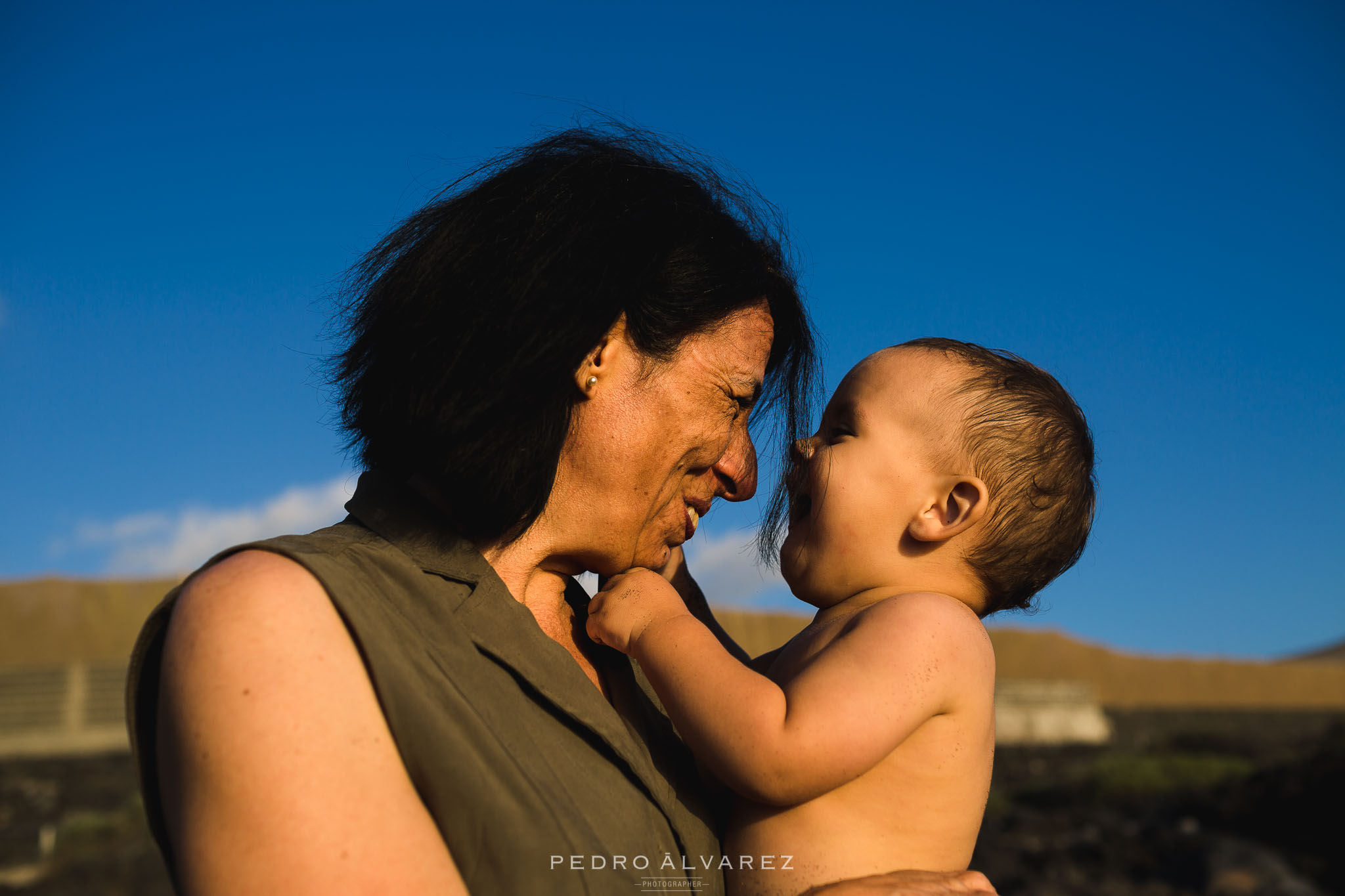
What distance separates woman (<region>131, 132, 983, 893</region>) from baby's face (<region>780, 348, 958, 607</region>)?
0.74ft

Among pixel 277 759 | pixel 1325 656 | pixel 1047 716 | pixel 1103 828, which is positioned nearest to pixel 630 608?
pixel 277 759

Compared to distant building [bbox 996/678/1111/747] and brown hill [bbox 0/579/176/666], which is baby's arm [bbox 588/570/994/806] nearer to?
distant building [bbox 996/678/1111/747]

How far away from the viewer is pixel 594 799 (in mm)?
1616

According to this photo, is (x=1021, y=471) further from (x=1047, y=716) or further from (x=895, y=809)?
(x=1047, y=716)

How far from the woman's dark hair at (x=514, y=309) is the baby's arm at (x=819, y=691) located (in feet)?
1.50

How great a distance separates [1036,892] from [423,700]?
373 inches

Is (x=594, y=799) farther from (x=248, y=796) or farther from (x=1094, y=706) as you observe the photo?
(x=1094, y=706)

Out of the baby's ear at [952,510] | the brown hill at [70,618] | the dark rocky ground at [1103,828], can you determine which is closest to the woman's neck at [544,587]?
the baby's ear at [952,510]

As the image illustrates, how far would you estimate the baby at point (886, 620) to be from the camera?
6.04ft

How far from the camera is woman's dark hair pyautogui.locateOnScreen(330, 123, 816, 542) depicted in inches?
73.6

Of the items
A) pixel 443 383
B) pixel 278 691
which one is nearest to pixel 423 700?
pixel 278 691

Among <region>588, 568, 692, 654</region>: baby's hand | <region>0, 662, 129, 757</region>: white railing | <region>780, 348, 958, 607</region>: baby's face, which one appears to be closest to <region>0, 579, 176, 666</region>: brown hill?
<region>0, 662, 129, 757</region>: white railing

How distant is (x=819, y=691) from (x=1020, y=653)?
137ft

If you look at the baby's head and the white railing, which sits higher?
the baby's head
